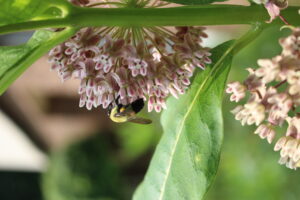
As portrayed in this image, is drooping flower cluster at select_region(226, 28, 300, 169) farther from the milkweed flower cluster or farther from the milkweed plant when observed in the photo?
the milkweed flower cluster

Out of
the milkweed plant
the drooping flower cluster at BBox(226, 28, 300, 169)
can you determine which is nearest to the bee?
the milkweed plant

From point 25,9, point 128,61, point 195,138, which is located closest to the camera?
point 25,9

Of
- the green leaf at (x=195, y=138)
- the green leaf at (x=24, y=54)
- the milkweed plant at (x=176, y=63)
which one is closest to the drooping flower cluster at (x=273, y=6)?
the milkweed plant at (x=176, y=63)

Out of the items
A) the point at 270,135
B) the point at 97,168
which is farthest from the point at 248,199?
the point at 270,135

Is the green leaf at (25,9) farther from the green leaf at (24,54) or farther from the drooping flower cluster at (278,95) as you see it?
the drooping flower cluster at (278,95)

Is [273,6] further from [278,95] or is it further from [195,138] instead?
[195,138]

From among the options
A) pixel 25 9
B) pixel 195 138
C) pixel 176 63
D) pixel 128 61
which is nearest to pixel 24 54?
pixel 25 9
